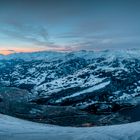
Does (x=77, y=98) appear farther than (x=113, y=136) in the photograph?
Yes

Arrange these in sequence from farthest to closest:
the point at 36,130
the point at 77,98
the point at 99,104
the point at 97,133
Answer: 1. the point at 77,98
2. the point at 99,104
3. the point at 36,130
4. the point at 97,133

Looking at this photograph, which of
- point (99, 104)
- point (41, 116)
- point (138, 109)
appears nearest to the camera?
point (41, 116)

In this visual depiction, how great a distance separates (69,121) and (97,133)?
420ft

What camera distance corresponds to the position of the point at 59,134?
4477mm

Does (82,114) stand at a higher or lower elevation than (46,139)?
lower

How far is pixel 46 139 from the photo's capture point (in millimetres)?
4215

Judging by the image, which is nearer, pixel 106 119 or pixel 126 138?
pixel 126 138

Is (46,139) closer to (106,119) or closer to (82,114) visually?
(106,119)

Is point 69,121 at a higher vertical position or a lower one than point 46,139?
lower

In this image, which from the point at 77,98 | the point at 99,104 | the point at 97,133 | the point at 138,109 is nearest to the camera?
the point at 97,133

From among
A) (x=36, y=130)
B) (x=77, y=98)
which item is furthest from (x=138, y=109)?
(x=36, y=130)

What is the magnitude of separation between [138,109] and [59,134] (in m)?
165

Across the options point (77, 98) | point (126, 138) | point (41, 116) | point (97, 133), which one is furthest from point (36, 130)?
point (77, 98)

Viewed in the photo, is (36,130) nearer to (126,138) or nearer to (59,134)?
(59,134)
